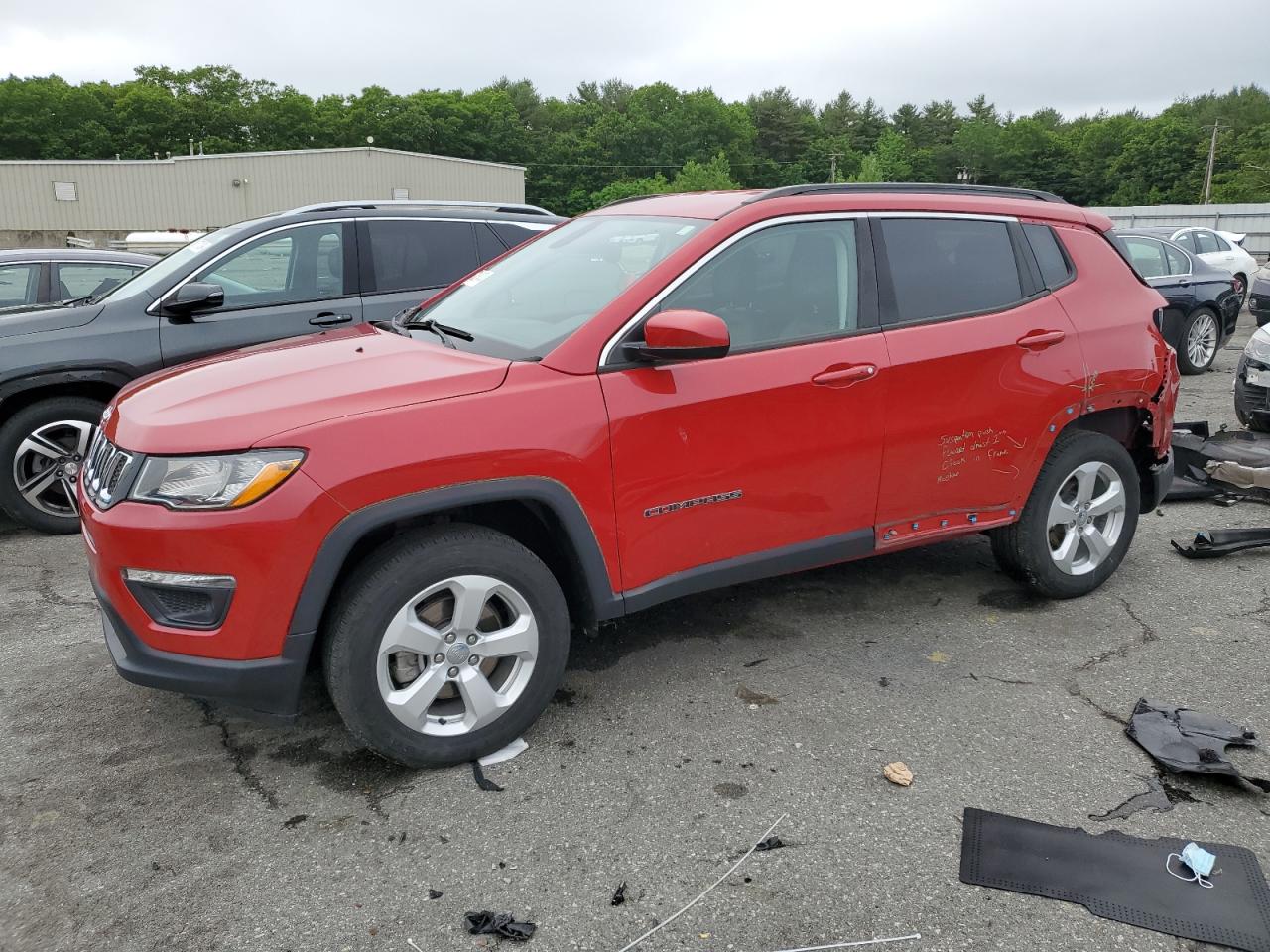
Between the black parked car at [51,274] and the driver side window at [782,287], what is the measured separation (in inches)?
227

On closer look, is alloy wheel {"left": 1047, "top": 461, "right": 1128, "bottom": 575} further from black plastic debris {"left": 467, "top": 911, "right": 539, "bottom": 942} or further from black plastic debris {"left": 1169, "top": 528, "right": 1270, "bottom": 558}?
black plastic debris {"left": 467, "top": 911, "right": 539, "bottom": 942}

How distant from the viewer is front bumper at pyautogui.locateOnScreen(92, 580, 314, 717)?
2.88m

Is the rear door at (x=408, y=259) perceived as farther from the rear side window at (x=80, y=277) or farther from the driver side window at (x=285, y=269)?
→ the rear side window at (x=80, y=277)

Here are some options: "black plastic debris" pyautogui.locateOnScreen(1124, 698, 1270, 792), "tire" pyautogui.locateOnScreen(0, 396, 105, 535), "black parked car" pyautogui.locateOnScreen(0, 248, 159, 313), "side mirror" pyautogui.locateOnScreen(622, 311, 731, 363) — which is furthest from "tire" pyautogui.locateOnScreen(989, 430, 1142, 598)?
"black parked car" pyautogui.locateOnScreen(0, 248, 159, 313)

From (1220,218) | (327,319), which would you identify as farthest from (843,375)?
(1220,218)

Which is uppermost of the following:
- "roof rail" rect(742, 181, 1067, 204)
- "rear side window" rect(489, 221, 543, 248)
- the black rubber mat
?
"roof rail" rect(742, 181, 1067, 204)

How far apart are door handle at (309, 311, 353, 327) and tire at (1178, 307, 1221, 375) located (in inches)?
389

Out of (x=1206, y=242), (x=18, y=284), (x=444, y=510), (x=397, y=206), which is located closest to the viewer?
(x=444, y=510)

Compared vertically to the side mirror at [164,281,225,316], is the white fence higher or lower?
higher

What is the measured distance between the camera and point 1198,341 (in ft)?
38.9

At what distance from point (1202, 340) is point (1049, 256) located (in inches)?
356

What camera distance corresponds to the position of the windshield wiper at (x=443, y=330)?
366cm

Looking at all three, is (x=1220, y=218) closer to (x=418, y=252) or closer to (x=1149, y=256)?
(x=1149, y=256)

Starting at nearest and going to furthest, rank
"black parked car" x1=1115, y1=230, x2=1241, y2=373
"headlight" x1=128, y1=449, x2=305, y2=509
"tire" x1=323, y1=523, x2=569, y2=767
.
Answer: "headlight" x1=128, y1=449, x2=305, y2=509 → "tire" x1=323, y1=523, x2=569, y2=767 → "black parked car" x1=1115, y1=230, x2=1241, y2=373
